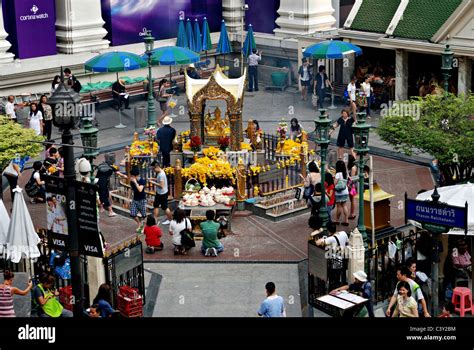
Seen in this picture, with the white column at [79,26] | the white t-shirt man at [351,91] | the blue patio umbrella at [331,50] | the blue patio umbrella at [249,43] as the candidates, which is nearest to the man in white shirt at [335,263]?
the white t-shirt man at [351,91]

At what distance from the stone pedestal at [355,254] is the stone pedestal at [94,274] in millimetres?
4453

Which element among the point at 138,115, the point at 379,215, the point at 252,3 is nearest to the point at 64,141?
the point at 379,215

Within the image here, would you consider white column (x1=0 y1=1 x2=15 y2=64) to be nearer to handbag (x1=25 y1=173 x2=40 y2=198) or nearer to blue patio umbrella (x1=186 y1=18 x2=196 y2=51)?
blue patio umbrella (x1=186 y1=18 x2=196 y2=51)

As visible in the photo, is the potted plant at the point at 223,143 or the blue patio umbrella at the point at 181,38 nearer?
the potted plant at the point at 223,143

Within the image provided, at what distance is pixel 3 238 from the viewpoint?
22.7 meters

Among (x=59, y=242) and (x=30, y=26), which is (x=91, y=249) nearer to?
(x=59, y=242)

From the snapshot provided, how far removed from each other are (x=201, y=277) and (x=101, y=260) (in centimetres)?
288

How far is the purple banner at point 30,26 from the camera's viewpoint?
3834cm

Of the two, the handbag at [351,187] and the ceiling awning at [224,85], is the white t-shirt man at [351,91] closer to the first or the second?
the ceiling awning at [224,85]

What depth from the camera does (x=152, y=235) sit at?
24.4 m

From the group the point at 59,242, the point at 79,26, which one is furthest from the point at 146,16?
the point at 59,242

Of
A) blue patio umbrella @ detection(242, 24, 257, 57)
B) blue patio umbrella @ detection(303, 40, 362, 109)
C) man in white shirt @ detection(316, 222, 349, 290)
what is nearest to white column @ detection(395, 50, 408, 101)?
blue patio umbrella @ detection(303, 40, 362, 109)

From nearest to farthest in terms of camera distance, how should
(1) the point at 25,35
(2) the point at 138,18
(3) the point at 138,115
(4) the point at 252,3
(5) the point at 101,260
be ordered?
(5) the point at 101,260
(3) the point at 138,115
(1) the point at 25,35
(2) the point at 138,18
(4) the point at 252,3

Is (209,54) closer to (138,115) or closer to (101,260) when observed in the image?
(138,115)
